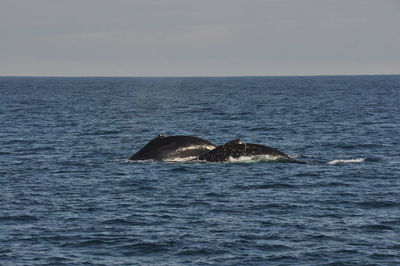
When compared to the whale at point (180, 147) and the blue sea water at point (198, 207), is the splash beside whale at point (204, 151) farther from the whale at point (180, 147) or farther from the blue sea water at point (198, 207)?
the blue sea water at point (198, 207)

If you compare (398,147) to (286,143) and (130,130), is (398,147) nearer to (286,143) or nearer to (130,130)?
(286,143)

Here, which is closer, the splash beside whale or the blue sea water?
the blue sea water

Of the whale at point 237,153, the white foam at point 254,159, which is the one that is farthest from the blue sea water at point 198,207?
the whale at point 237,153

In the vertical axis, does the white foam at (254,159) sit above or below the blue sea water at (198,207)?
above

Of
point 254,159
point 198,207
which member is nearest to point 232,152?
point 254,159

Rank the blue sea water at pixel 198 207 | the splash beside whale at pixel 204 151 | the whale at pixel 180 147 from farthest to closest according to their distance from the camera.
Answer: the whale at pixel 180 147
the splash beside whale at pixel 204 151
the blue sea water at pixel 198 207

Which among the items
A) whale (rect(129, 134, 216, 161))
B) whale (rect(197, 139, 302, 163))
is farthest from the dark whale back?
whale (rect(129, 134, 216, 161))

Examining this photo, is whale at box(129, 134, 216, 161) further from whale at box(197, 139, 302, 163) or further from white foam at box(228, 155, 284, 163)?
white foam at box(228, 155, 284, 163)

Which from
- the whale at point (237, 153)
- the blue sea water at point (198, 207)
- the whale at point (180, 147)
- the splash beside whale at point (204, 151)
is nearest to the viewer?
the blue sea water at point (198, 207)

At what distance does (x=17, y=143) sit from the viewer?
4853cm

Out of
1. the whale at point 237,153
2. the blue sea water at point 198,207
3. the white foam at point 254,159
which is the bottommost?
the blue sea water at point 198,207

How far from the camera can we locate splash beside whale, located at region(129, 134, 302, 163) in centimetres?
3459

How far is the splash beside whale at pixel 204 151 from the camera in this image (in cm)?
3459

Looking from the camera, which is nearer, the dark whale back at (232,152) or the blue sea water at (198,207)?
the blue sea water at (198,207)
